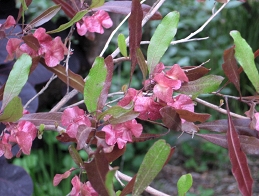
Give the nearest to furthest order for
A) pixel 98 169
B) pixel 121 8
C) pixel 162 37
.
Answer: pixel 98 169
pixel 162 37
pixel 121 8

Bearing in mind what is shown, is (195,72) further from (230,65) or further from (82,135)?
(82,135)

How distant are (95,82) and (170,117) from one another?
115 millimetres

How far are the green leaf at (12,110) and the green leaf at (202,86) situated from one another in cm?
23

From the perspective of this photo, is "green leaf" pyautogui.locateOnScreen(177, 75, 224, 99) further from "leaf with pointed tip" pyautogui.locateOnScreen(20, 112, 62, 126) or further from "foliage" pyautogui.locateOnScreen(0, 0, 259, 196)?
"leaf with pointed tip" pyautogui.locateOnScreen(20, 112, 62, 126)

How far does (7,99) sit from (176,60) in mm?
1860

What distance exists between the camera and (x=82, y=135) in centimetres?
53

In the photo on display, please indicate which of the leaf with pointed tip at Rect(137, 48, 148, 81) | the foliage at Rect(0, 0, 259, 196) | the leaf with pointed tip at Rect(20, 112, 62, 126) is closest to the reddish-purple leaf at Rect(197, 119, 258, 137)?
the foliage at Rect(0, 0, 259, 196)

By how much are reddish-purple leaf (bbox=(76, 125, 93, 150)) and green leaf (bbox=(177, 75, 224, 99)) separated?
0.15m

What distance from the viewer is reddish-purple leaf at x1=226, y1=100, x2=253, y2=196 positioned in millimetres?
556

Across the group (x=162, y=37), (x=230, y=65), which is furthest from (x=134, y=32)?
(x=230, y=65)

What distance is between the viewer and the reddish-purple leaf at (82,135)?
528 mm

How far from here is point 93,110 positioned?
0.56 metres

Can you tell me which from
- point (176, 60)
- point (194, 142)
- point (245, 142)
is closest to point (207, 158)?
point (194, 142)

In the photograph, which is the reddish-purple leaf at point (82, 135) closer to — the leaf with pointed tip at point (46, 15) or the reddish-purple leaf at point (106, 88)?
the reddish-purple leaf at point (106, 88)
